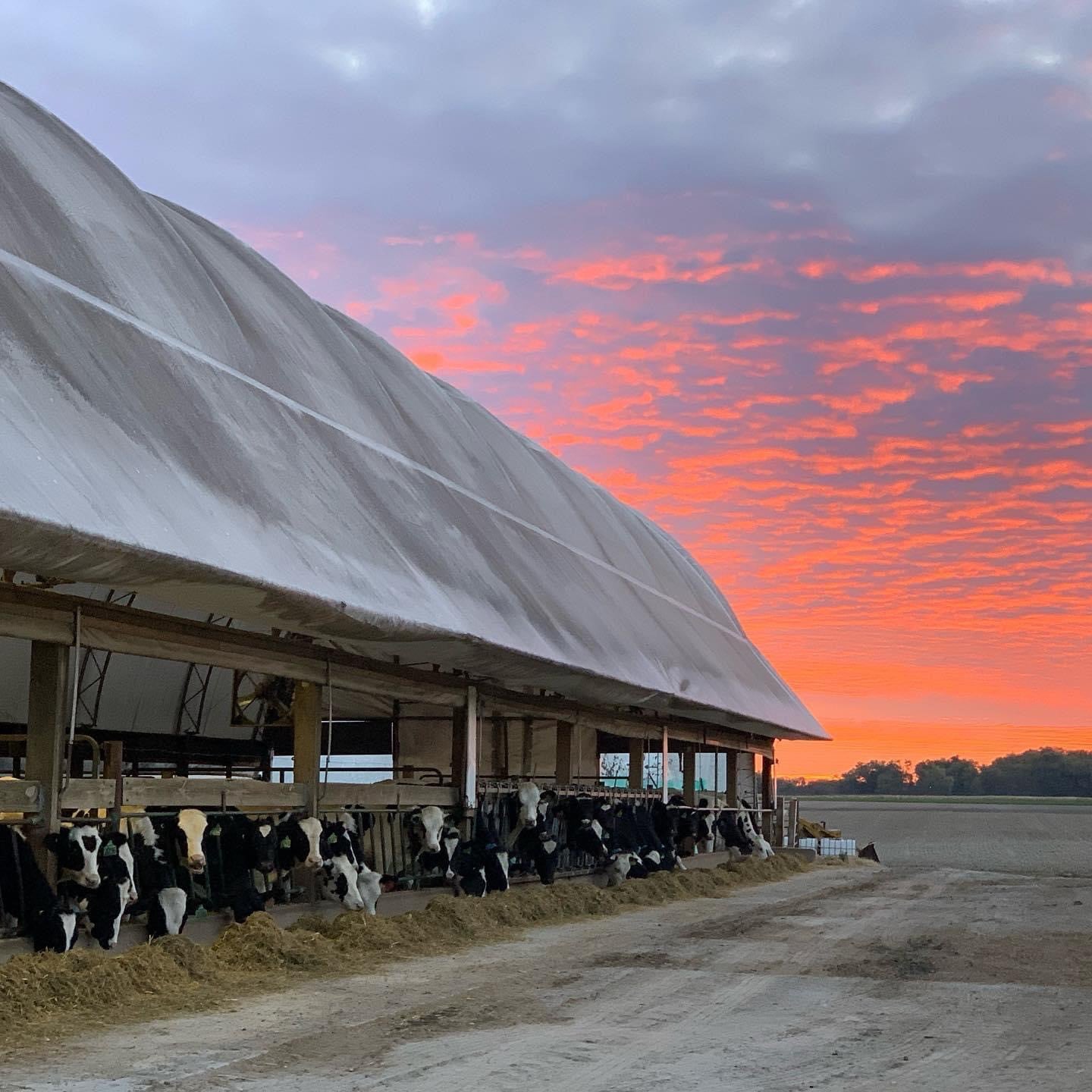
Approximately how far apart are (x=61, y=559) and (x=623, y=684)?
9.95 metres

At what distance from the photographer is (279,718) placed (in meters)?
24.1

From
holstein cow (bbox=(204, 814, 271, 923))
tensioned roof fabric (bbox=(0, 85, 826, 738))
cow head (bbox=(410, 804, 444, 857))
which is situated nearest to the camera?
tensioned roof fabric (bbox=(0, 85, 826, 738))

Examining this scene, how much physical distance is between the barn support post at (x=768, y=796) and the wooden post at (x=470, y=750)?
1741 centimetres

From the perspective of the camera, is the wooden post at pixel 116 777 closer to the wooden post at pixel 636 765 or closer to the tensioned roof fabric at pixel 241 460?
the tensioned roof fabric at pixel 241 460

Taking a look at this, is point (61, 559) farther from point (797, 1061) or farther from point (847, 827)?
point (847, 827)

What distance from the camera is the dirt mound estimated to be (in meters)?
8.55

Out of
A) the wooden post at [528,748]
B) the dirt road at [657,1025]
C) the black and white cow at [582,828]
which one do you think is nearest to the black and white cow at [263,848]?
the dirt road at [657,1025]

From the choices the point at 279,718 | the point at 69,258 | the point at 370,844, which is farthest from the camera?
the point at 279,718

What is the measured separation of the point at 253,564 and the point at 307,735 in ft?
12.4

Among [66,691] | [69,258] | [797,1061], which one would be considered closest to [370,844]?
[66,691]

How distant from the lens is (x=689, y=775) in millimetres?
26984

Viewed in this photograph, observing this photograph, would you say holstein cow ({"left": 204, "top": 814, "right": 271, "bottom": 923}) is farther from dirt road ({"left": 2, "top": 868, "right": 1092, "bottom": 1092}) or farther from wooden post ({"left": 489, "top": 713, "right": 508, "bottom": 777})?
wooden post ({"left": 489, "top": 713, "right": 508, "bottom": 777})

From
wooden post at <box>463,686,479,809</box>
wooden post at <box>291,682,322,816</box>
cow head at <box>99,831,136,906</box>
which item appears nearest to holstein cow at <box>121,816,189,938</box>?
cow head at <box>99,831,136,906</box>

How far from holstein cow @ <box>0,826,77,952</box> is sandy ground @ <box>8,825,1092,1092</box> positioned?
1315mm
